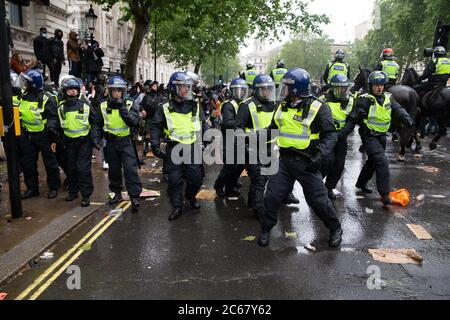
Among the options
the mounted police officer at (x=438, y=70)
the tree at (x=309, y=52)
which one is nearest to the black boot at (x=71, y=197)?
the mounted police officer at (x=438, y=70)

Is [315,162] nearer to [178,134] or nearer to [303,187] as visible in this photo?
[303,187]

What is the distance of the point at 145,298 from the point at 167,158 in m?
2.71

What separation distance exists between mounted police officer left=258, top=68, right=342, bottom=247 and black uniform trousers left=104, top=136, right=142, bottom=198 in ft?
8.21

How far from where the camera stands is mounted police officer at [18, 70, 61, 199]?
703 cm

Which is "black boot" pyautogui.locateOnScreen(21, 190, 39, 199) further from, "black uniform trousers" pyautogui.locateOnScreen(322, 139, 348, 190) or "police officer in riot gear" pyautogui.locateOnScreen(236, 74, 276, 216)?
"black uniform trousers" pyautogui.locateOnScreen(322, 139, 348, 190)

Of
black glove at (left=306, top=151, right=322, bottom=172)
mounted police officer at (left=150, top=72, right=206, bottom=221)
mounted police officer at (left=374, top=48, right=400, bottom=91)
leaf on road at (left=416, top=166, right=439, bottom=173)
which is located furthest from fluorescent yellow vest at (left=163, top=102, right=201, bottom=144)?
mounted police officer at (left=374, top=48, right=400, bottom=91)

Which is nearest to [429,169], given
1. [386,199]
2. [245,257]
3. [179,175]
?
[386,199]

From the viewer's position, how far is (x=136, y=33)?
15.5 metres

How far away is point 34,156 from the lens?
7348 millimetres

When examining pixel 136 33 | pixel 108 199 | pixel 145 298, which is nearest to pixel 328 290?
pixel 145 298

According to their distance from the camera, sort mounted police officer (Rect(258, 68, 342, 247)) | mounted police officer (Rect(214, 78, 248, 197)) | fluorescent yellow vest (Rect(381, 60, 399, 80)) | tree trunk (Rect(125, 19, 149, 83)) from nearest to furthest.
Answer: mounted police officer (Rect(258, 68, 342, 247))
mounted police officer (Rect(214, 78, 248, 197))
fluorescent yellow vest (Rect(381, 60, 399, 80))
tree trunk (Rect(125, 19, 149, 83))

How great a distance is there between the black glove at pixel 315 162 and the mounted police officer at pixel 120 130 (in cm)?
311
